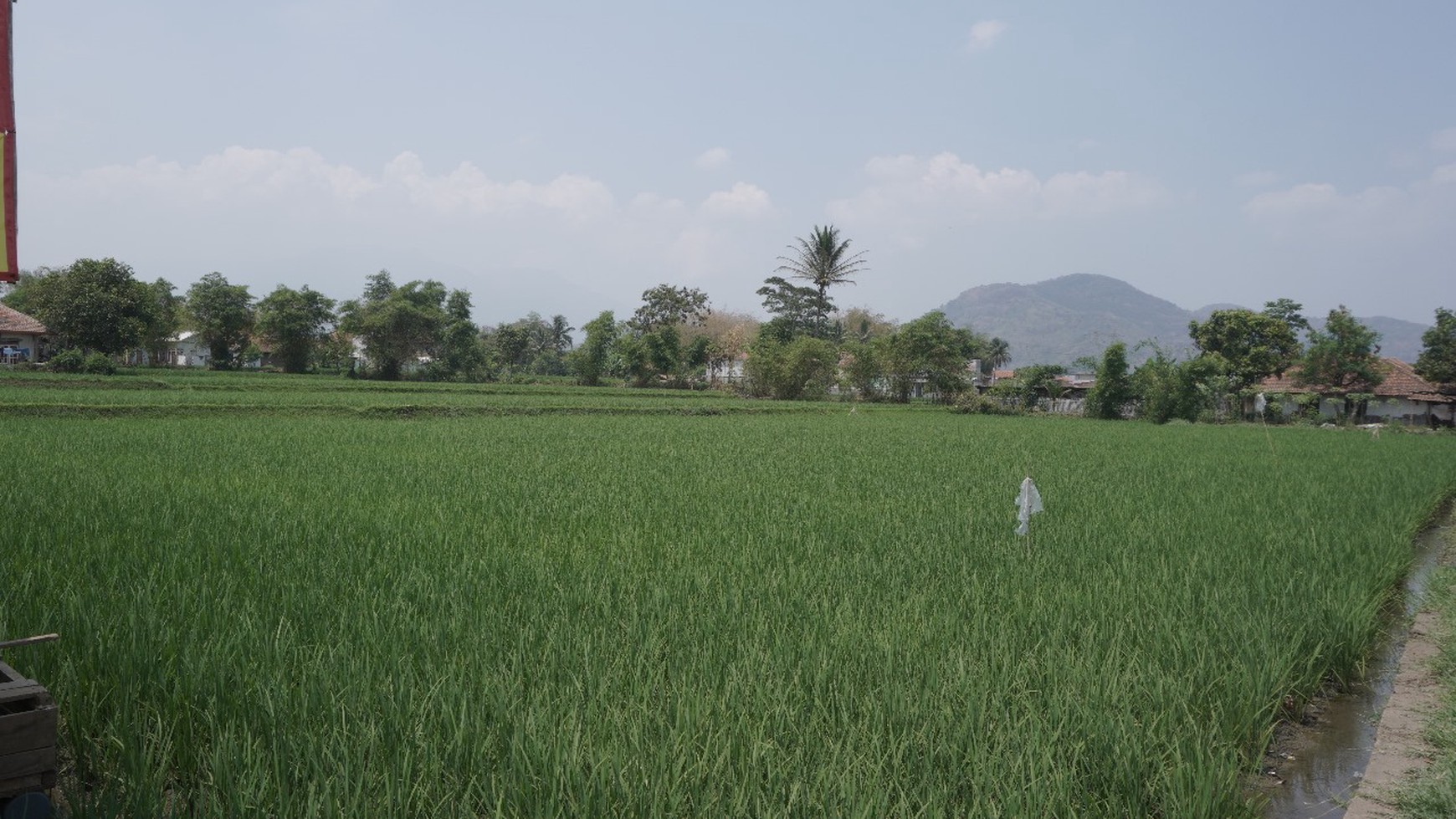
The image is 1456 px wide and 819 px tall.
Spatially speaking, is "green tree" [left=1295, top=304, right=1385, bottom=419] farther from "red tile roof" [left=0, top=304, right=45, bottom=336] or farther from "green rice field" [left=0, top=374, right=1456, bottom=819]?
"red tile roof" [left=0, top=304, right=45, bottom=336]

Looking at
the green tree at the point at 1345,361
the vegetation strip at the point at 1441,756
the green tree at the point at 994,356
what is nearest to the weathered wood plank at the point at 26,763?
the vegetation strip at the point at 1441,756

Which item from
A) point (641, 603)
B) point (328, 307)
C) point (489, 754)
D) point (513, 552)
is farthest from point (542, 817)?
point (328, 307)

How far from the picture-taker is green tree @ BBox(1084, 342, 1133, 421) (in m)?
28.1

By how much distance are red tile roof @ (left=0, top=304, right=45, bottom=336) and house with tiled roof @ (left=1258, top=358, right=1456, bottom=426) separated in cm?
4339

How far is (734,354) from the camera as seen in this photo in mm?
48969

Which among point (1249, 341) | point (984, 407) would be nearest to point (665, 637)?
point (984, 407)

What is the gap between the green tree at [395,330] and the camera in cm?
3741

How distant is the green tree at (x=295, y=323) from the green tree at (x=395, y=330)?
4.09 ft

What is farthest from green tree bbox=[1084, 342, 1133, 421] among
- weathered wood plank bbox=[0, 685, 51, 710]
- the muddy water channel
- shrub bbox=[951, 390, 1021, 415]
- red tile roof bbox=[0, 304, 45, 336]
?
red tile roof bbox=[0, 304, 45, 336]

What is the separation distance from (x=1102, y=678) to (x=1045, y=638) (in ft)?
1.66

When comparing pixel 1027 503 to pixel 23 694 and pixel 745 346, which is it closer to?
pixel 23 694

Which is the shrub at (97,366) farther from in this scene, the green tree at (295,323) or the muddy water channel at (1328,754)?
the muddy water channel at (1328,754)

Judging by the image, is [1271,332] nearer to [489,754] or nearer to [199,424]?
[199,424]

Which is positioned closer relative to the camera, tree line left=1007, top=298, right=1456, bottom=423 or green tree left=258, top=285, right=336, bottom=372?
tree line left=1007, top=298, right=1456, bottom=423
